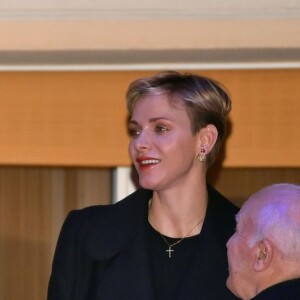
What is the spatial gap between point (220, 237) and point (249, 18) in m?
0.71

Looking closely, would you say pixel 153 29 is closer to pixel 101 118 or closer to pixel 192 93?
pixel 101 118

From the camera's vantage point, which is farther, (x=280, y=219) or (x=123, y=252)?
(x=123, y=252)

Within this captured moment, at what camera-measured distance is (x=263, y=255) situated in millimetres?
2076

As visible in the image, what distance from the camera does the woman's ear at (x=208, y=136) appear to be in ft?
8.82

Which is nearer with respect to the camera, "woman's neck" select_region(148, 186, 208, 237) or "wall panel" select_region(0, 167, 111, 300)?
"woman's neck" select_region(148, 186, 208, 237)

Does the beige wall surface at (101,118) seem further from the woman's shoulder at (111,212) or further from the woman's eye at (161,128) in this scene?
the woman's eye at (161,128)

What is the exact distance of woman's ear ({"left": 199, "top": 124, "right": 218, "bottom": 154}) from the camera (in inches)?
106

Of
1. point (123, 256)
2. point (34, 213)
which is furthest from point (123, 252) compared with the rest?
point (34, 213)

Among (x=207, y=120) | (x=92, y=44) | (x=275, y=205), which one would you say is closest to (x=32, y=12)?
(x=92, y=44)

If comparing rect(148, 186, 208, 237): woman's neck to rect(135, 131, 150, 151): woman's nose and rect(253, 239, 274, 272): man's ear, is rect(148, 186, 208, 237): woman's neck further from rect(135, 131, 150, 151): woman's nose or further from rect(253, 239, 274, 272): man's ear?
rect(253, 239, 274, 272): man's ear

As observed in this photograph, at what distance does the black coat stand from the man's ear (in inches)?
21.2

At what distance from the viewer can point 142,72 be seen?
3.13 meters

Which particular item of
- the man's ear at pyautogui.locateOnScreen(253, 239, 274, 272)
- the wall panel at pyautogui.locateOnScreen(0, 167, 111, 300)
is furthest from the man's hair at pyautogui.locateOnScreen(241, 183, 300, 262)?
the wall panel at pyautogui.locateOnScreen(0, 167, 111, 300)

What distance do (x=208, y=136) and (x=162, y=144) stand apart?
17 cm
